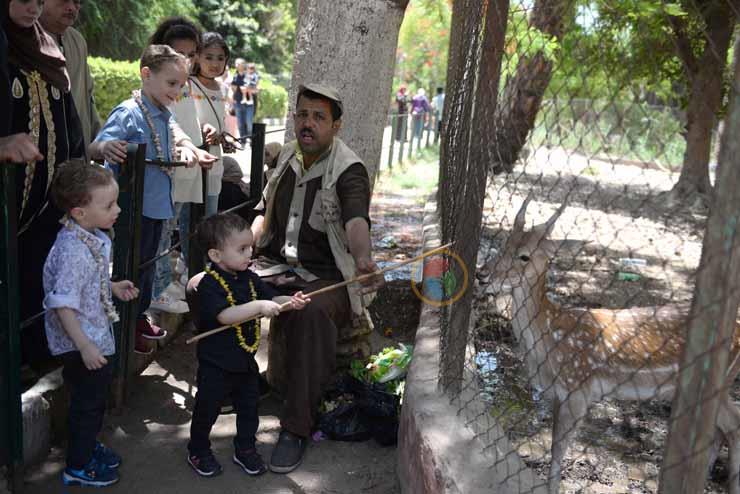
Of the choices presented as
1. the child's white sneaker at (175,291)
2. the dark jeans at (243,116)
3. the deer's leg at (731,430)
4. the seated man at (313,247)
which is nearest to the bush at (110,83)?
the dark jeans at (243,116)

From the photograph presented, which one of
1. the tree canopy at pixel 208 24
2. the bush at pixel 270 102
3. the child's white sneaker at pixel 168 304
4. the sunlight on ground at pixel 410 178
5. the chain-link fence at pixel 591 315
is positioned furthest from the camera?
the bush at pixel 270 102

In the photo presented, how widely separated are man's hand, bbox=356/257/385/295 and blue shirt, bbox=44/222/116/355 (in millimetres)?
1152

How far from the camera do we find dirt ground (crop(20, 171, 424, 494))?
10.1 feet

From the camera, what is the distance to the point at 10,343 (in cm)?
262

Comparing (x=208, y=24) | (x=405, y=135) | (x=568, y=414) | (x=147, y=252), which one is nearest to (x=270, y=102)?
(x=208, y=24)

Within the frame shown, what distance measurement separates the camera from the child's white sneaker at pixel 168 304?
4.26 meters

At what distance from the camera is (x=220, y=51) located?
16.3 feet

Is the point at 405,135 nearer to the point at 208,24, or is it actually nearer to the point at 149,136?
the point at 149,136

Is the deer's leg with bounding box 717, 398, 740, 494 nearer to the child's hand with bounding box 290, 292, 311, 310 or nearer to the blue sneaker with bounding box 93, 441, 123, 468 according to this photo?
the child's hand with bounding box 290, 292, 311, 310

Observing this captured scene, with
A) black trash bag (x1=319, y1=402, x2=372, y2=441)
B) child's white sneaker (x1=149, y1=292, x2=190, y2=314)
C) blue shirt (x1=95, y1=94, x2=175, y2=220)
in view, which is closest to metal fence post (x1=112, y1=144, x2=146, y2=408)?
blue shirt (x1=95, y1=94, x2=175, y2=220)

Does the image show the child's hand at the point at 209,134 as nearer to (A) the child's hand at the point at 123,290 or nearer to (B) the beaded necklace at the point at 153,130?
(B) the beaded necklace at the point at 153,130

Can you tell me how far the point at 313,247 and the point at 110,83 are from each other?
11824 millimetres

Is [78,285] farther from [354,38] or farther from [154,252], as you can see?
[354,38]

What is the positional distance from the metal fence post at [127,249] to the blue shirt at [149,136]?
39 centimetres
